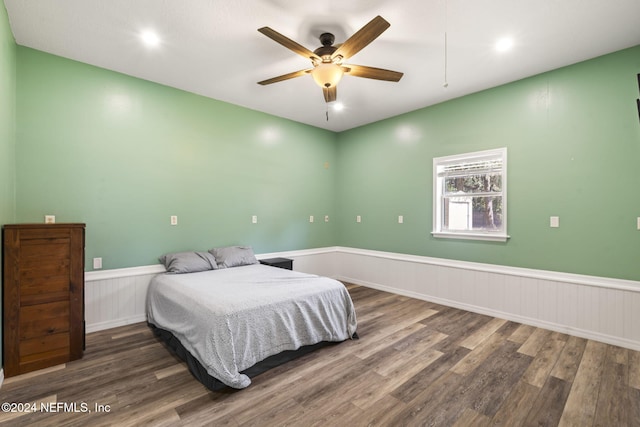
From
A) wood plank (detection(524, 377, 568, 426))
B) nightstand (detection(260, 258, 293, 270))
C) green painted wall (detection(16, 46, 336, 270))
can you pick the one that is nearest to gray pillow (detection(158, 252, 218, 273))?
green painted wall (detection(16, 46, 336, 270))

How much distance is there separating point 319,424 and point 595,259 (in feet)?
10.7

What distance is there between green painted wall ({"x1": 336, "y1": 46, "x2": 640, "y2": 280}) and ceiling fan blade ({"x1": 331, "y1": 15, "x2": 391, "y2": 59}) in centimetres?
238

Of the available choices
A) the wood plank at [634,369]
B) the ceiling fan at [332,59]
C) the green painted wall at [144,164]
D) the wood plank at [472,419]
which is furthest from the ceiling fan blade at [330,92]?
the wood plank at [634,369]

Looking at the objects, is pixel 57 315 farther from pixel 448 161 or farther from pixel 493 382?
pixel 448 161

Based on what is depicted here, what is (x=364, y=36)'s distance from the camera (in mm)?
2197

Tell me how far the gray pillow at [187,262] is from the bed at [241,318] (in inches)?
1.3

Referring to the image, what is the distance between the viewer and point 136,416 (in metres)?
1.88

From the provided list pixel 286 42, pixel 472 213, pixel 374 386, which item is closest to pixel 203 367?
pixel 374 386

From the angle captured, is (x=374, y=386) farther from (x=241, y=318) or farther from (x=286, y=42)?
(x=286, y=42)

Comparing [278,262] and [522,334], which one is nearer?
[522,334]

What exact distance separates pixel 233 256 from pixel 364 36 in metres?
3.03

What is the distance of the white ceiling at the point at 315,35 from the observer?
2.32 meters

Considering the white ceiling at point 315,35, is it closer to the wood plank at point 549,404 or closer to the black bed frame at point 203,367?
the black bed frame at point 203,367

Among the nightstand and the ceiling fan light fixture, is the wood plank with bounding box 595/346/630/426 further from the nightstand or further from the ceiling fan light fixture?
the nightstand
